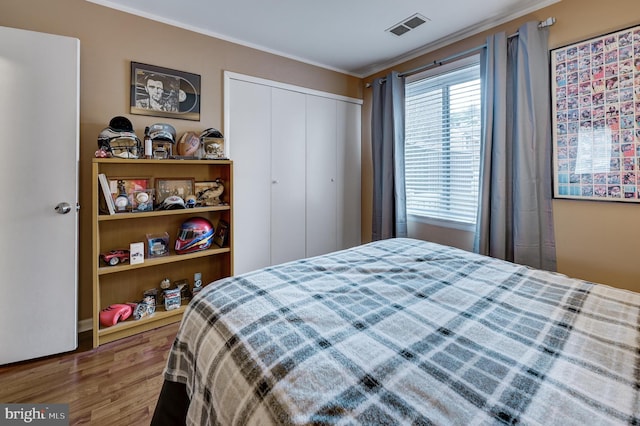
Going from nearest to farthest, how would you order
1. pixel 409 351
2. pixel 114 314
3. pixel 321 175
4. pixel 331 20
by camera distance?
1. pixel 409 351
2. pixel 114 314
3. pixel 331 20
4. pixel 321 175

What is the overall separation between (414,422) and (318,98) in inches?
127

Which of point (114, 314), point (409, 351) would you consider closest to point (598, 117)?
point (409, 351)

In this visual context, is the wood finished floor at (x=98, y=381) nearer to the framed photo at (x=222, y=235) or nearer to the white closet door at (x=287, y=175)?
the framed photo at (x=222, y=235)

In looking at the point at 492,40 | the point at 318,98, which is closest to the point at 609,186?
the point at 492,40

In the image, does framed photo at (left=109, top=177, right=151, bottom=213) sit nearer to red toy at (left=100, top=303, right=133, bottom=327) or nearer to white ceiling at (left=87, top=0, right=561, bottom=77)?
red toy at (left=100, top=303, right=133, bottom=327)

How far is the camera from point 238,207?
110 inches

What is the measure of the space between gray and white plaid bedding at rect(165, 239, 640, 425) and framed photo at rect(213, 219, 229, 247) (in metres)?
1.33

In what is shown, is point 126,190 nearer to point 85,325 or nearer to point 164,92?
point 164,92

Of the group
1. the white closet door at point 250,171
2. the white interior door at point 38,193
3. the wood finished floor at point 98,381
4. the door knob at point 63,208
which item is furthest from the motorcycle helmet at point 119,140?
the wood finished floor at point 98,381

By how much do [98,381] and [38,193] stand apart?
1.21 m

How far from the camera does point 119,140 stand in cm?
204

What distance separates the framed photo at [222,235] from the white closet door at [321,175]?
101 centimetres

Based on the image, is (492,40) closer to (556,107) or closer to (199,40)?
(556,107)

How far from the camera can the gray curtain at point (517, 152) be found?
82.9 inches
